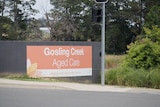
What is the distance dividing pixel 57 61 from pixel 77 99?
7252mm

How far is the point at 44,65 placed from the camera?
19.2 metres

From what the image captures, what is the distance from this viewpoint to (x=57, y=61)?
763 inches

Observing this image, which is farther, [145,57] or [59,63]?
[145,57]

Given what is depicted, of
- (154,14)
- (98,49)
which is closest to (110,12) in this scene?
(154,14)

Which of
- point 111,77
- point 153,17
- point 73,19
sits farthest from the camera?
point 73,19

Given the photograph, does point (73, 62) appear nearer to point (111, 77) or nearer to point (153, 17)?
point (111, 77)

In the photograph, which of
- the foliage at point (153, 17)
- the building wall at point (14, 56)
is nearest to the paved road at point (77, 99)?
the building wall at point (14, 56)

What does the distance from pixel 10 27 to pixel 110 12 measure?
2082 cm

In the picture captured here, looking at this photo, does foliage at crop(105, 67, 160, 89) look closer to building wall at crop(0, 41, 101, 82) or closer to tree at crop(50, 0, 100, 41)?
building wall at crop(0, 41, 101, 82)

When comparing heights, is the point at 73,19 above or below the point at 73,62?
above

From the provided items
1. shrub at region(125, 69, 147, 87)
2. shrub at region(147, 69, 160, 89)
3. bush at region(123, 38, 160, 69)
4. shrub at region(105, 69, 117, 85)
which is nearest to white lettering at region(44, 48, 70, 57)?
shrub at region(105, 69, 117, 85)

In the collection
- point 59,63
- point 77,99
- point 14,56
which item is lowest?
point 77,99

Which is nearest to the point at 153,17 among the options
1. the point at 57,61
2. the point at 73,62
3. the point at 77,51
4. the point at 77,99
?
the point at 77,51

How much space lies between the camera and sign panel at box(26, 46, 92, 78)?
19.1 m
